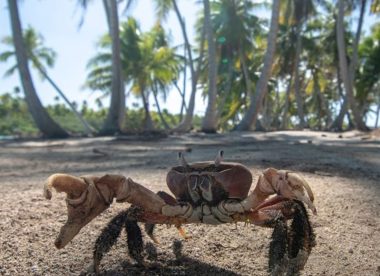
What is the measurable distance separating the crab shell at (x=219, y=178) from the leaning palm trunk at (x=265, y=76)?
12.3 metres

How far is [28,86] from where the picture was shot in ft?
49.6

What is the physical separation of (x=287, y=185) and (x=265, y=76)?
1279 centimetres

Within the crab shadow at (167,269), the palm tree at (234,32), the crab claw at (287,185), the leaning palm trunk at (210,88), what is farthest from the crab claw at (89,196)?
the palm tree at (234,32)

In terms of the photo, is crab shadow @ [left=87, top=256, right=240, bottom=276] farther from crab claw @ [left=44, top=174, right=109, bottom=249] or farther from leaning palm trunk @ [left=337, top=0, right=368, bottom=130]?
leaning palm trunk @ [left=337, top=0, right=368, bottom=130]

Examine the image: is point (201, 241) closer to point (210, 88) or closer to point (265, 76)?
point (265, 76)

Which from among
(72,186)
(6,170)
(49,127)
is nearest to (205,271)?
(72,186)

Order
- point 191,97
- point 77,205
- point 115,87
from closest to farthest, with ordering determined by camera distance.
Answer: point 77,205
point 115,87
point 191,97

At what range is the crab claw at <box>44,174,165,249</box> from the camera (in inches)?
85.7

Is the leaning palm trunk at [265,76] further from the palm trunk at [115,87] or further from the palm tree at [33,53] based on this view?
the palm tree at [33,53]

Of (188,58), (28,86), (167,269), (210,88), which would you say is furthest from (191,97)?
(167,269)

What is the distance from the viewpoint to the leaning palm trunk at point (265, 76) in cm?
1405

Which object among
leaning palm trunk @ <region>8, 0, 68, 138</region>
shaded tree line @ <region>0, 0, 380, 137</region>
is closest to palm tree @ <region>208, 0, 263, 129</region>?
shaded tree line @ <region>0, 0, 380, 137</region>

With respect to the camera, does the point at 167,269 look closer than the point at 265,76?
Yes

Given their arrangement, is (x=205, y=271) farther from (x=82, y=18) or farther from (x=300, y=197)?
(x=82, y=18)
